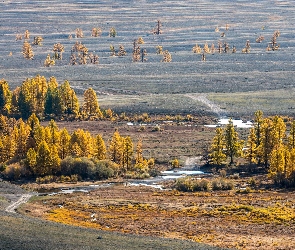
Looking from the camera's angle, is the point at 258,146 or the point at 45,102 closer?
the point at 258,146

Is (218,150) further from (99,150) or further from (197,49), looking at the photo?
(197,49)

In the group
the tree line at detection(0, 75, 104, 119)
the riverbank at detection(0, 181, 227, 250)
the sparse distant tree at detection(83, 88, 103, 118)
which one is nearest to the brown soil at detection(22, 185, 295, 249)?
the riverbank at detection(0, 181, 227, 250)

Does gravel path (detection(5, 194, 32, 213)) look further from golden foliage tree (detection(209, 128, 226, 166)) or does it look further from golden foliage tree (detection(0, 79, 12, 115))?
golden foliage tree (detection(0, 79, 12, 115))

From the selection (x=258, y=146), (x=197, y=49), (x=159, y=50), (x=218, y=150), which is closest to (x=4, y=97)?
(x=218, y=150)

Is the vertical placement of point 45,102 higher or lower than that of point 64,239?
higher

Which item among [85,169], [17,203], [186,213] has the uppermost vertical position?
[85,169]

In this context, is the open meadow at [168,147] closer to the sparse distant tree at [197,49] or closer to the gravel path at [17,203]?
the gravel path at [17,203]
